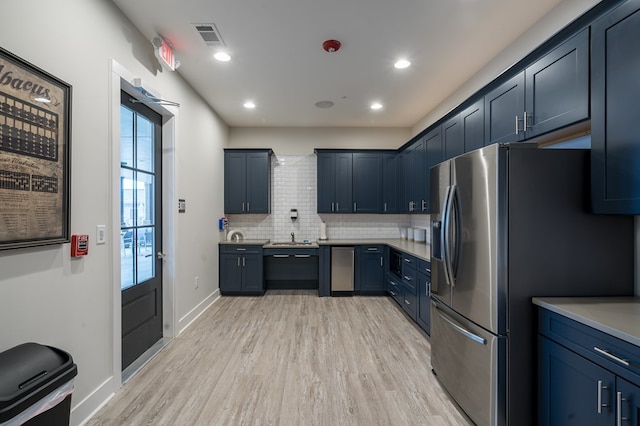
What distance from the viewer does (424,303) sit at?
3170 mm

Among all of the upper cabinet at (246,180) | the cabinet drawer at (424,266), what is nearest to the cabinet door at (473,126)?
the cabinet drawer at (424,266)

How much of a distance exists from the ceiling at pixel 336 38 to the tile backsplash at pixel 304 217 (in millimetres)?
1375

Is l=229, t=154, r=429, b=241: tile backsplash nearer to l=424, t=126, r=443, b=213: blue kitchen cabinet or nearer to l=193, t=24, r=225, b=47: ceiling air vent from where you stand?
l=424, t=126, r=443, b=213: blue kitchen cabinet

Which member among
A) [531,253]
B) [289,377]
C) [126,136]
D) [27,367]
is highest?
[126,136]

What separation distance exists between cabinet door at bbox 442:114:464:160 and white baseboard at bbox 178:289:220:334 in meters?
3.54

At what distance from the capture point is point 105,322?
6.73 ft

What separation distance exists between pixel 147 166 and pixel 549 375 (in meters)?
3.49

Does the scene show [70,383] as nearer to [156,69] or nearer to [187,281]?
[187,281]

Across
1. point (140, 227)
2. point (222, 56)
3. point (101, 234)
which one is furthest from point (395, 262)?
point (101, 234)

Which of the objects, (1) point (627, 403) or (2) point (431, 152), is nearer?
(1) point (627, 403)

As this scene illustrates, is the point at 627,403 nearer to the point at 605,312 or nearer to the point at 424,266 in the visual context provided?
the point at 605,312

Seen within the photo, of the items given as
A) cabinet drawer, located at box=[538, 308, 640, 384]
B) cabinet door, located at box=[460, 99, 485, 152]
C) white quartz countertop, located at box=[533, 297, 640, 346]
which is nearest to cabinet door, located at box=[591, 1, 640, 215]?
white quartz countertop, located at box=[533, 297, 640, 346]

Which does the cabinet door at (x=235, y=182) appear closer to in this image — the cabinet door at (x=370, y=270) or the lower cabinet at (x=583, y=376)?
the cabinet door at (x=370, y=270)

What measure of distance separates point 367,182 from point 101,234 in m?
3.91
